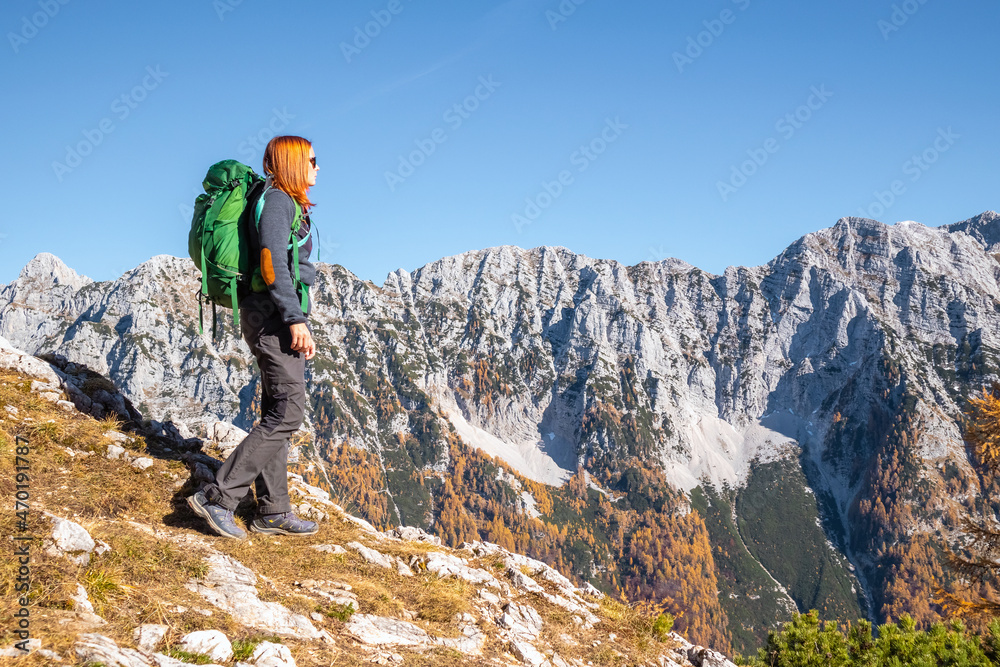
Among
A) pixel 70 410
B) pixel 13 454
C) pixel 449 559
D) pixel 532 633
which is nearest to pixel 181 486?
pixel 13 454

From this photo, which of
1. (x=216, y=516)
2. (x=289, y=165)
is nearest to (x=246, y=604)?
(x=216, y=516)

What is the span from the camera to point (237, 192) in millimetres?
7945

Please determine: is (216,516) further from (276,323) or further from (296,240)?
(296,240)

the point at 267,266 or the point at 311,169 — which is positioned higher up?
the point at 311,169

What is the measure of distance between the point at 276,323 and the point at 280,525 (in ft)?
11.1

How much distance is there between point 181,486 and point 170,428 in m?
4.40

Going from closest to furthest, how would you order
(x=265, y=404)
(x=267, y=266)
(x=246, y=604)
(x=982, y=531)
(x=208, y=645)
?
(x=208, y=645), (x=246, y=604), (x=267, y=266), (x=265, y=404), (x=982, y=531)

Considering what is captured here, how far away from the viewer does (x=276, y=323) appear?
8.05 metres

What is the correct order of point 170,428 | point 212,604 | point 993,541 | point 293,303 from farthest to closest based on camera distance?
1. point 993,541
2. point 170,428
3. point 293,303
4. point 212,604

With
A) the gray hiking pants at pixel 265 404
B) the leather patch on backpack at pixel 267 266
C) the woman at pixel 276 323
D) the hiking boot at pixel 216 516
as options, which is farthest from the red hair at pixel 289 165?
the hiking boot at pixel 216 516

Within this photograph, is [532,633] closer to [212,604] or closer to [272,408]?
[212,604]

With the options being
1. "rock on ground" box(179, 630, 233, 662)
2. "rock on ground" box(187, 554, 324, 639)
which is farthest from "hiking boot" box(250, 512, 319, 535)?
"rock on ground" box(179, 630, 233, 662)

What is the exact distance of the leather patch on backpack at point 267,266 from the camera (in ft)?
24.5

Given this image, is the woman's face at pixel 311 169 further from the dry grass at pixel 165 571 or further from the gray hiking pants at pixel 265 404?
the dry grass at pixel 165 571
